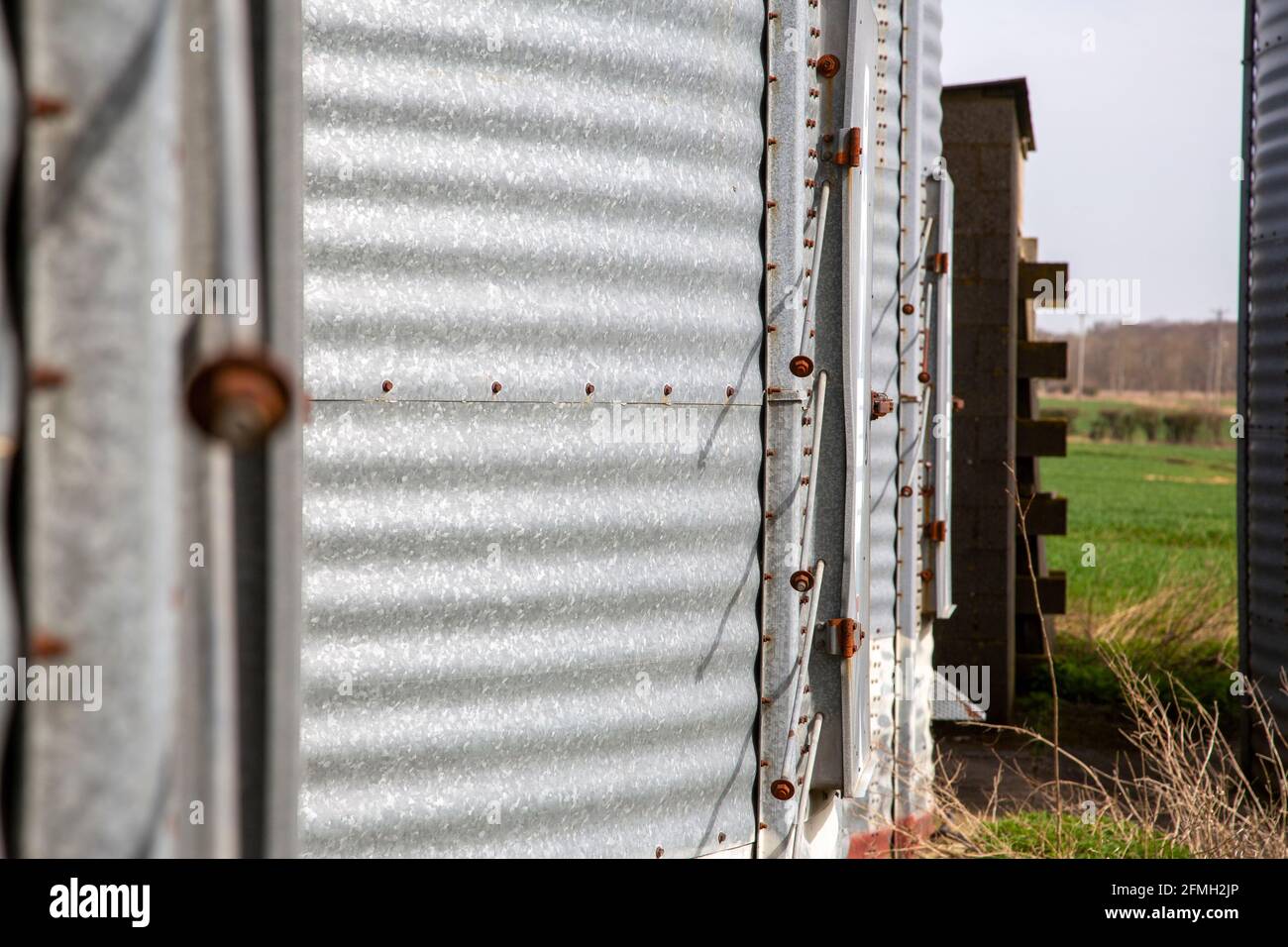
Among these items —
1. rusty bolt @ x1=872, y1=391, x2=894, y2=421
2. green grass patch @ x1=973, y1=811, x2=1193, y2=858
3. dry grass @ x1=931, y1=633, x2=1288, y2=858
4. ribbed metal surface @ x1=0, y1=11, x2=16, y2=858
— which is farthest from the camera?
green grass patch @ x1=973, y1=811, x2=1193, y2=858

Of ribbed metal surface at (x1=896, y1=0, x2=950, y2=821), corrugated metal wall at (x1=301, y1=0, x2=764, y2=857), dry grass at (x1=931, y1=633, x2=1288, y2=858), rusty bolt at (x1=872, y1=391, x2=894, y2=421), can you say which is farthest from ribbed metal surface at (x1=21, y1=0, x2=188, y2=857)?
ribbed metal surface at (x1=896, y1=0, x2=950, y2=821)

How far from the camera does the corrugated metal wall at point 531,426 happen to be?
2154 millimetres

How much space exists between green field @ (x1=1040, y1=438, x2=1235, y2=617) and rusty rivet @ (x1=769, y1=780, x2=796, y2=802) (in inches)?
385

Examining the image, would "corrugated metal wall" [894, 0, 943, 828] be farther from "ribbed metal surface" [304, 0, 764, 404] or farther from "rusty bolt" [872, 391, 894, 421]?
"ribbed metal surface" [304, 0, 764, 404]

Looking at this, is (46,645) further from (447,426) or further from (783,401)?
(783,401)

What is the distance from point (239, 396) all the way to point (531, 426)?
1.54m

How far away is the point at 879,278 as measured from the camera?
5.00 m

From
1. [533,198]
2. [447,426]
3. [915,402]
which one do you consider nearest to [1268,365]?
[915,402]

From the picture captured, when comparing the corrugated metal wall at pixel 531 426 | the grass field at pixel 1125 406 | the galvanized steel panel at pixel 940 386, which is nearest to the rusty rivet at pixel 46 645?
the corrugated metal wall at pixel 531 426

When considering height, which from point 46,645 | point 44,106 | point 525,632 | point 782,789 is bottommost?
point 782,789

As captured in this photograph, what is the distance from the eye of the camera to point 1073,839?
5410mm

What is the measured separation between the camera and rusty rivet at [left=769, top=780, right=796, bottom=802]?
2883mm
